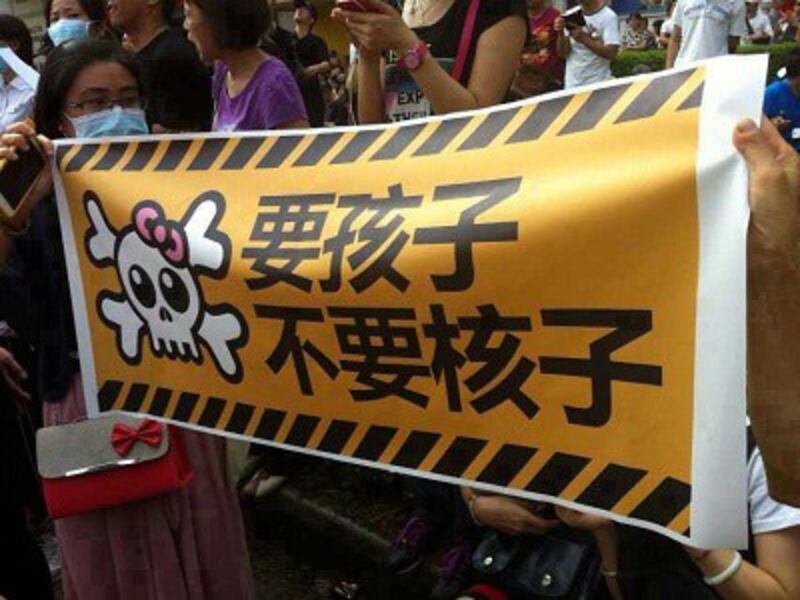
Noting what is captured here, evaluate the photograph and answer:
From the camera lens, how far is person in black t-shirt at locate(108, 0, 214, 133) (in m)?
3.57

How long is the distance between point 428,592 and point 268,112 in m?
1.63

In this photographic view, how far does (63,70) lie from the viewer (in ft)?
7.33

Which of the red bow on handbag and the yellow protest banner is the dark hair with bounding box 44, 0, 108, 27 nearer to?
the yellow protest banner

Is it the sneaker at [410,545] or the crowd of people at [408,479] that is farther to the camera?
the sneaker at [410,545]

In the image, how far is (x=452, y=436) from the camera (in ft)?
5.52

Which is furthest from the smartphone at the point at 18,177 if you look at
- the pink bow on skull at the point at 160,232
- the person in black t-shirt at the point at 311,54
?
the person in black t-shirt at the point at 311,54

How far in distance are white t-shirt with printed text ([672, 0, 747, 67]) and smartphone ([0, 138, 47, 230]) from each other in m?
4.24

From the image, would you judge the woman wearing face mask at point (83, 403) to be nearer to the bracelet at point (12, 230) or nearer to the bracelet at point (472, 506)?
the bracelet at point (12, 230)

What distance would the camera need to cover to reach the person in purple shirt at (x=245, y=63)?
310 centimetres

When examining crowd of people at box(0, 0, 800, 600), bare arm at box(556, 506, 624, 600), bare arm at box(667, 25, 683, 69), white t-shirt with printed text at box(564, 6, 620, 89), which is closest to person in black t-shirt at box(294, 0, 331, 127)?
white t-shirt with printed text at box(564, 6, 620, 89)

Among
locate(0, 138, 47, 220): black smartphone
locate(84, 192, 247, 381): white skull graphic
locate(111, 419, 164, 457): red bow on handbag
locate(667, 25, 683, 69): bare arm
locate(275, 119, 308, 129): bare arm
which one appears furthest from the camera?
locate(667, 25, 683, 69): bare arm

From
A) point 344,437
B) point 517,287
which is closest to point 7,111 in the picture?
point 344,437

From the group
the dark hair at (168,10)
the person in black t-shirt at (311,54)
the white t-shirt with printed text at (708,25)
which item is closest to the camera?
the dark hair at (168,10)

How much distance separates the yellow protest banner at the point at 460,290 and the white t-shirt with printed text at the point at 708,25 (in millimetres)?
4189
